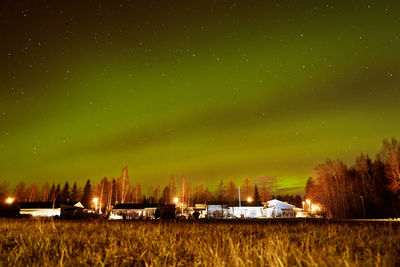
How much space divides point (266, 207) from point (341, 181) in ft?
103

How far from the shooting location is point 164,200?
130 m

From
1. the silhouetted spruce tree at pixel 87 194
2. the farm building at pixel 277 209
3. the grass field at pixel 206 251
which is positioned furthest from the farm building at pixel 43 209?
the grass field at pixel 206 251

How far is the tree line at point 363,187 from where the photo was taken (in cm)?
4499

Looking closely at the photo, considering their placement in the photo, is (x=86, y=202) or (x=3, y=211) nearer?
(x=3, y=211)

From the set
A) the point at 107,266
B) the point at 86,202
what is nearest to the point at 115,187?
the point at 86,202

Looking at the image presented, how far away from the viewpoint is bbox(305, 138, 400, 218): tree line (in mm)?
44991

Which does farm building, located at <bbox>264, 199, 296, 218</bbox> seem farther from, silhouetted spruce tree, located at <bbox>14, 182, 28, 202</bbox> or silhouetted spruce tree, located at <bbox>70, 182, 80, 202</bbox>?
silhouetted spruce tree, located at <bbox>14, 182, 28, 202</bbox>

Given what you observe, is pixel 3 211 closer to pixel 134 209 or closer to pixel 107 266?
pixel 134 209

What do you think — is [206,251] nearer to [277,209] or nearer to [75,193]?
[277,209]

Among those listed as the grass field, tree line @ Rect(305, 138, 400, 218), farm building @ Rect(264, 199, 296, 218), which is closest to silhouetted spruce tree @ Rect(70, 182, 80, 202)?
farm building @ Rect(264, 199, 296, 218)

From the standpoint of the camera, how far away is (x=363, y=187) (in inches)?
2039

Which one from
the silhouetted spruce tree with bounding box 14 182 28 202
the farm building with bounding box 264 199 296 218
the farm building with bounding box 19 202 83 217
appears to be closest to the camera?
the farm building with bounding box 19 202 83 217

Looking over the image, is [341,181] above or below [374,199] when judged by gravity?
above

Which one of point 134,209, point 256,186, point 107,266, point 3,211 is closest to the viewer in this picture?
point 107,266
